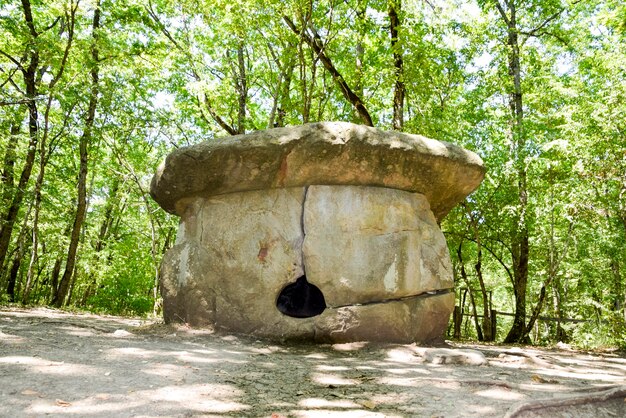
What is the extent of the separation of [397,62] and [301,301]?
5.57m

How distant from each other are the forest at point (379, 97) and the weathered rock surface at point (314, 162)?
9.73 feet

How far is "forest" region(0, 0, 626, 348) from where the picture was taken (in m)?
8.63

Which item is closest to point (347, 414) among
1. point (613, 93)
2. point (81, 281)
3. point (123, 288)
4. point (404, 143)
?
point (404, 143)

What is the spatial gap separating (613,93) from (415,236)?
3.84 meters

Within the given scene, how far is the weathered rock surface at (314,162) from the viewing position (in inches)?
222

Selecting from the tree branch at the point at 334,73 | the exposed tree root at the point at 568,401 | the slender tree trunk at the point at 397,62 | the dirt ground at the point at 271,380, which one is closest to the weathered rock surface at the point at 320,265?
the dirt ground at the point at 271,380

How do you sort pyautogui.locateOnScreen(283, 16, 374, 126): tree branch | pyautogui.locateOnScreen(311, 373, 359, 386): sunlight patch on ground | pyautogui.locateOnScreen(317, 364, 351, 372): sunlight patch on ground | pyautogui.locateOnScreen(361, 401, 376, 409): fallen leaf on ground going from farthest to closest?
1. pyautogui.locateOnScreen(283, 16, 374, 126): tree branch
2. pyautogui.locateOnScreen(317, 364, 351, 372): sunlight patch on ground
3. pyautogui.locateOnScreen(311, 373, 359, 386): sunlight patch on ground
4. pyautogui.locateOnScreen(361, 401, 376, 409): fallen leaf on ground

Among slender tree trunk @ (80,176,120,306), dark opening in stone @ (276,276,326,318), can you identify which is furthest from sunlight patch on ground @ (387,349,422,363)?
slender tree trunk @ (80,176,120,306)

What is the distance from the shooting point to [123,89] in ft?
36.1

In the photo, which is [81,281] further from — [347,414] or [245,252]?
[347,414]

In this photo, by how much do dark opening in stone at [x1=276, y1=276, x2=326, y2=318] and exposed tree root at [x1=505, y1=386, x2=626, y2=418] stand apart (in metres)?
4.36

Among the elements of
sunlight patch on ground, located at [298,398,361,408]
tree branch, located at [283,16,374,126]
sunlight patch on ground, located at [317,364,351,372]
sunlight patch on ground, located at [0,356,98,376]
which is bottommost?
sunlight patch on ground, located at [317,364,351,372]

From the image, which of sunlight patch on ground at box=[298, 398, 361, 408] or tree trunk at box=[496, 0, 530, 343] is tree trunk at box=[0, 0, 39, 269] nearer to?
sunlight patch on ground at box=[298, 398, 361, 408]

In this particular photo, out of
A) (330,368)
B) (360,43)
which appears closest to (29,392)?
(330,368)
